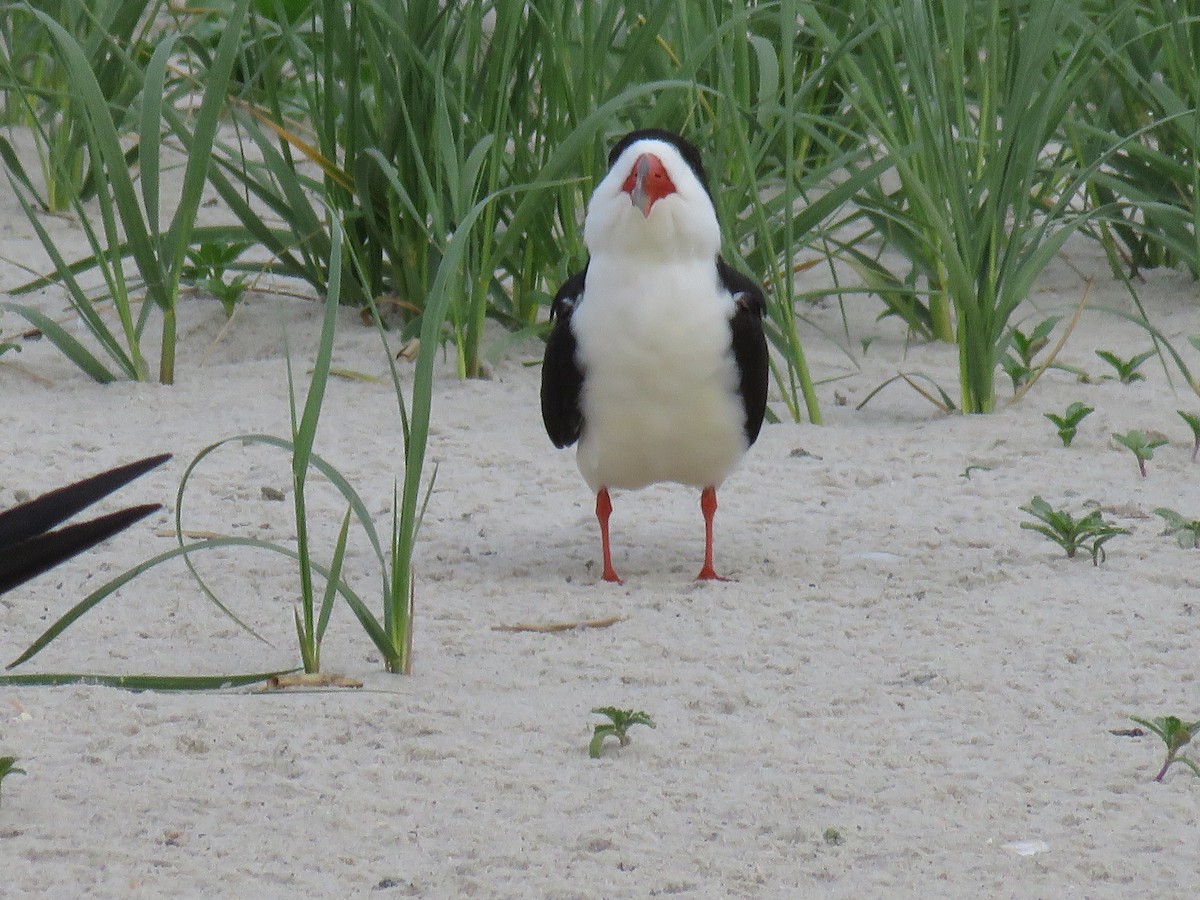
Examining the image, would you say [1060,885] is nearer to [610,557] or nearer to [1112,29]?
[610,557]

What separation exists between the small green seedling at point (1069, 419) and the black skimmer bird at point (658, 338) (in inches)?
31.7

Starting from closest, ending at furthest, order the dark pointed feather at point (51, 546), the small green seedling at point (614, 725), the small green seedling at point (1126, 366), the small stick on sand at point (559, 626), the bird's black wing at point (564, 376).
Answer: the dark pointed feather at point (51, 546) → the small green seedling at point (614, 725) → the small stick on sand at point (559, 626) → the bird's black wing at point (564, 376) → the small green seedling at point (1126, 366)

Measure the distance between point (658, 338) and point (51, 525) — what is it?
5.38 feet

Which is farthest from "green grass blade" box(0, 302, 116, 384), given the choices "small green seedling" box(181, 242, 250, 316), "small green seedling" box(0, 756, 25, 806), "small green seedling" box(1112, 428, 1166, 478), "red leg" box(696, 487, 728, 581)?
"small green seedling" box(1112, 428, 1166, 478)

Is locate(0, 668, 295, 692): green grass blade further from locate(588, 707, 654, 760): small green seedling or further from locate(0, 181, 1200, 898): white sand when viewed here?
locate(588, 707, 654, 760): small green seedling

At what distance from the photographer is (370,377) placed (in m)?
4.38

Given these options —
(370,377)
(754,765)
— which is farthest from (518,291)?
(754,765)

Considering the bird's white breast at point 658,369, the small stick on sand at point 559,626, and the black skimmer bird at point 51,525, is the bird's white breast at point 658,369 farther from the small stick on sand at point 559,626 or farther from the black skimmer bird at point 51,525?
the black skimmer bird at point 51,525

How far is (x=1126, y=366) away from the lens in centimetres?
419

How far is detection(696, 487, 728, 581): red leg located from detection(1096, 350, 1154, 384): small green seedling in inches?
47.2

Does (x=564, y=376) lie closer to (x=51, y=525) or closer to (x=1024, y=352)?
(x=1024, y=352)

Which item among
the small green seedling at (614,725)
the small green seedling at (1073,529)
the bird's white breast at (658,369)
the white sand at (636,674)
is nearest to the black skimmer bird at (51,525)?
the white sand at (636,674)

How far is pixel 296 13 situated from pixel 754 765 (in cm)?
550

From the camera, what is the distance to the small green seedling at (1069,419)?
377 cm
